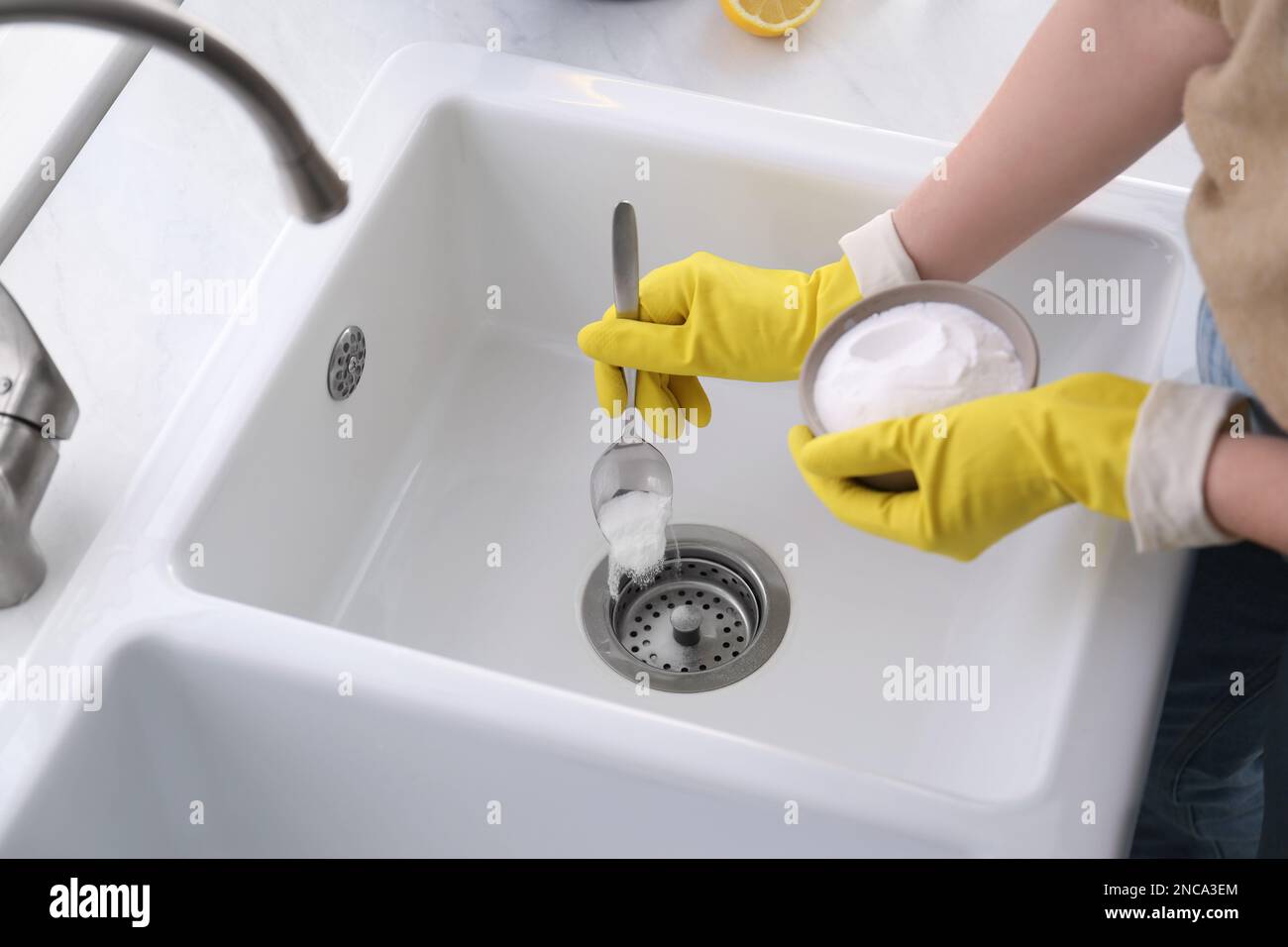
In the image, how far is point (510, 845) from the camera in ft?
2.39

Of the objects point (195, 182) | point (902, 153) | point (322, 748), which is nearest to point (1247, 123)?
point (902, 153)

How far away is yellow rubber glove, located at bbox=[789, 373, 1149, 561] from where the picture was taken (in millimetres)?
641

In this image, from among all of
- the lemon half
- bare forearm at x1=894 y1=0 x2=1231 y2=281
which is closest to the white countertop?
the lemon half

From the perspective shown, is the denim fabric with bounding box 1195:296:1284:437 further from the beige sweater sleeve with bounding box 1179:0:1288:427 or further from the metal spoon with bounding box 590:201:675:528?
the metal spoon with bounding box 590:201:675:528

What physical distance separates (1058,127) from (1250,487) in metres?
0.25

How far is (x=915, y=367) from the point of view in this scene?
2.26 feet

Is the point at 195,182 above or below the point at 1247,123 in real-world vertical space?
above

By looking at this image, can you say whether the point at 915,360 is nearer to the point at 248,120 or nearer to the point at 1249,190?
the point at 1249,190

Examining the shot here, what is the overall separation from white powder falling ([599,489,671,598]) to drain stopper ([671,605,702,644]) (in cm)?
5

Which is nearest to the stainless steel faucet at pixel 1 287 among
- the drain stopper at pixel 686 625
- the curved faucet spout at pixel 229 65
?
the curved faucet spout at pixel 229 65

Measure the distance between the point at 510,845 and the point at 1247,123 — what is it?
0.55m

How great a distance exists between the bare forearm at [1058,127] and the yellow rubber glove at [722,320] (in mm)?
71
